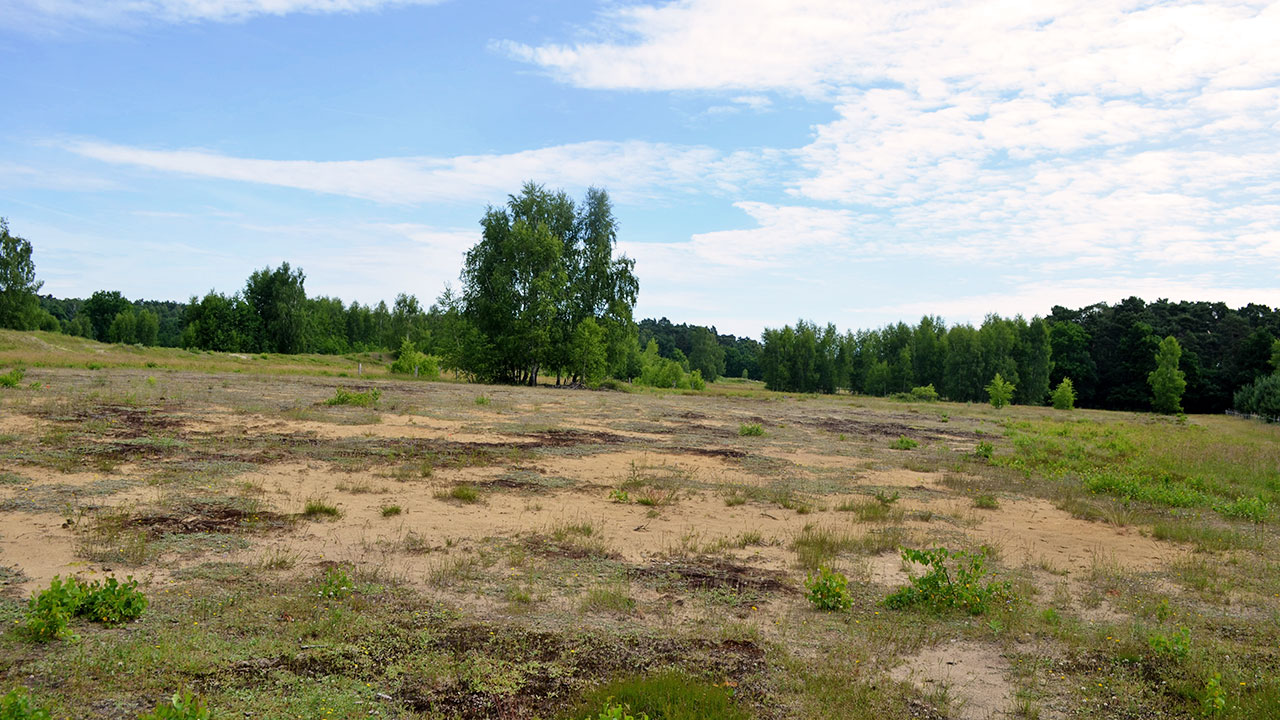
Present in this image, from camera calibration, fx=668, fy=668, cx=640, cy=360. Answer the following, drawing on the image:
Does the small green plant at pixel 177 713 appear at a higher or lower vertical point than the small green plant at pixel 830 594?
higher

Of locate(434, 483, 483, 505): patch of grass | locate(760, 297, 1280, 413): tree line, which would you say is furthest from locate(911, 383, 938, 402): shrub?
locate(434, 483, 483, 505): patch of grass

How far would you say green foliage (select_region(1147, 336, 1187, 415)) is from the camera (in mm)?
64688

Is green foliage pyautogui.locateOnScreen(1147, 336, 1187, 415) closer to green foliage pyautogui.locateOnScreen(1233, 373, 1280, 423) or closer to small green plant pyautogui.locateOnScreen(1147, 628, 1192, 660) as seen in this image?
green foliage pyautogui.locateOnScreen(1233, 373, 1280, 423)

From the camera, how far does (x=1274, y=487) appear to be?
16.2m

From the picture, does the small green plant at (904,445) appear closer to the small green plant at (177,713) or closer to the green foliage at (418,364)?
the small green plant at (177,713)

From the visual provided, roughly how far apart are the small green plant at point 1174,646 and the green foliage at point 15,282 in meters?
93.3

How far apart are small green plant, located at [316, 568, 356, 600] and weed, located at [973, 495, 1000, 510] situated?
1149 cm

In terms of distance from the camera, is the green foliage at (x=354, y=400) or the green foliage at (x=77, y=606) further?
the green foliage at (x=354, y=400)

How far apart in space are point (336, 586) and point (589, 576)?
2.70 meters

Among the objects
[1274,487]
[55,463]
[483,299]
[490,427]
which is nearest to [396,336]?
[483,299]

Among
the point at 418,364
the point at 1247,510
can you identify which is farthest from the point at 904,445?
the point at 418,364

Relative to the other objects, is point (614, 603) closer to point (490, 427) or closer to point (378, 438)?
point (378, 438)

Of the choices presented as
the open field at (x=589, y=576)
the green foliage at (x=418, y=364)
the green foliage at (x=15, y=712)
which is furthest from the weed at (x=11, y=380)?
the green foliage at (x=418, y=364)

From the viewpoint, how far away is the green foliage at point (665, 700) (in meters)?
4.60
